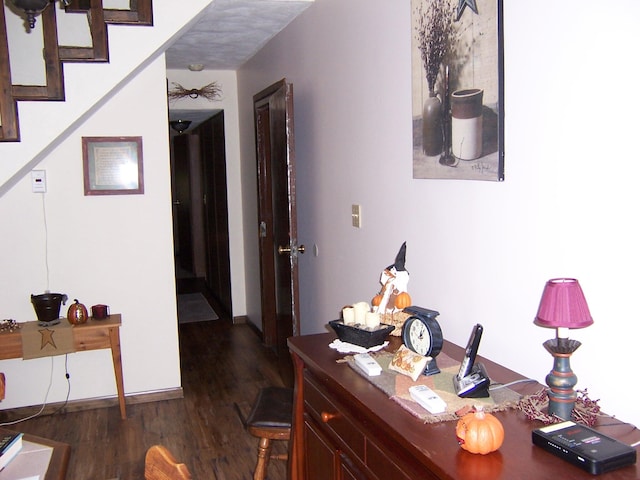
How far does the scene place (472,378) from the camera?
62.5 inches

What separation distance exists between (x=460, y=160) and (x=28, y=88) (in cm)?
207

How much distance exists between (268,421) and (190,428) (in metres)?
1.33

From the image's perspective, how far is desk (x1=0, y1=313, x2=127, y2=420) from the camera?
339 cm

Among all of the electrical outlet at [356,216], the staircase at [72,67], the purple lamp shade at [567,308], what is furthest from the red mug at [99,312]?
the purple lamp shade at [567,308]

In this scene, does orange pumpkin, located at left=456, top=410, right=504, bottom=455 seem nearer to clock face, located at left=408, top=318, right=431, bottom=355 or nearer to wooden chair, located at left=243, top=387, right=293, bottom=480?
clock face, located at left=408, top=318, right=431, bottom=355

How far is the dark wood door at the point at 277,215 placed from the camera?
12.3 ft

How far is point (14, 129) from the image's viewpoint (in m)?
2.85

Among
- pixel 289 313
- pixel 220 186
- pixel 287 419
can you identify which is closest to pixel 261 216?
Answer: pixel 289 313

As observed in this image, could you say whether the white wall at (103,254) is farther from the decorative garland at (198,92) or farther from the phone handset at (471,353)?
the phone handset at (471,353)

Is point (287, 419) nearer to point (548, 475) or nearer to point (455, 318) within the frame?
point (455, 318)

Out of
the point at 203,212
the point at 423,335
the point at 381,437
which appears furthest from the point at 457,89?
the point at 203,212

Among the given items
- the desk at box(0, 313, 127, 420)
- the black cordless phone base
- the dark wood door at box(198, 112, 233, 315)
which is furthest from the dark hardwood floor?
the black cordless phone base

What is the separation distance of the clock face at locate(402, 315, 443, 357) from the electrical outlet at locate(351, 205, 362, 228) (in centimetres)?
122

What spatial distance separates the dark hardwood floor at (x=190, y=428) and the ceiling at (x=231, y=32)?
7.63ft
